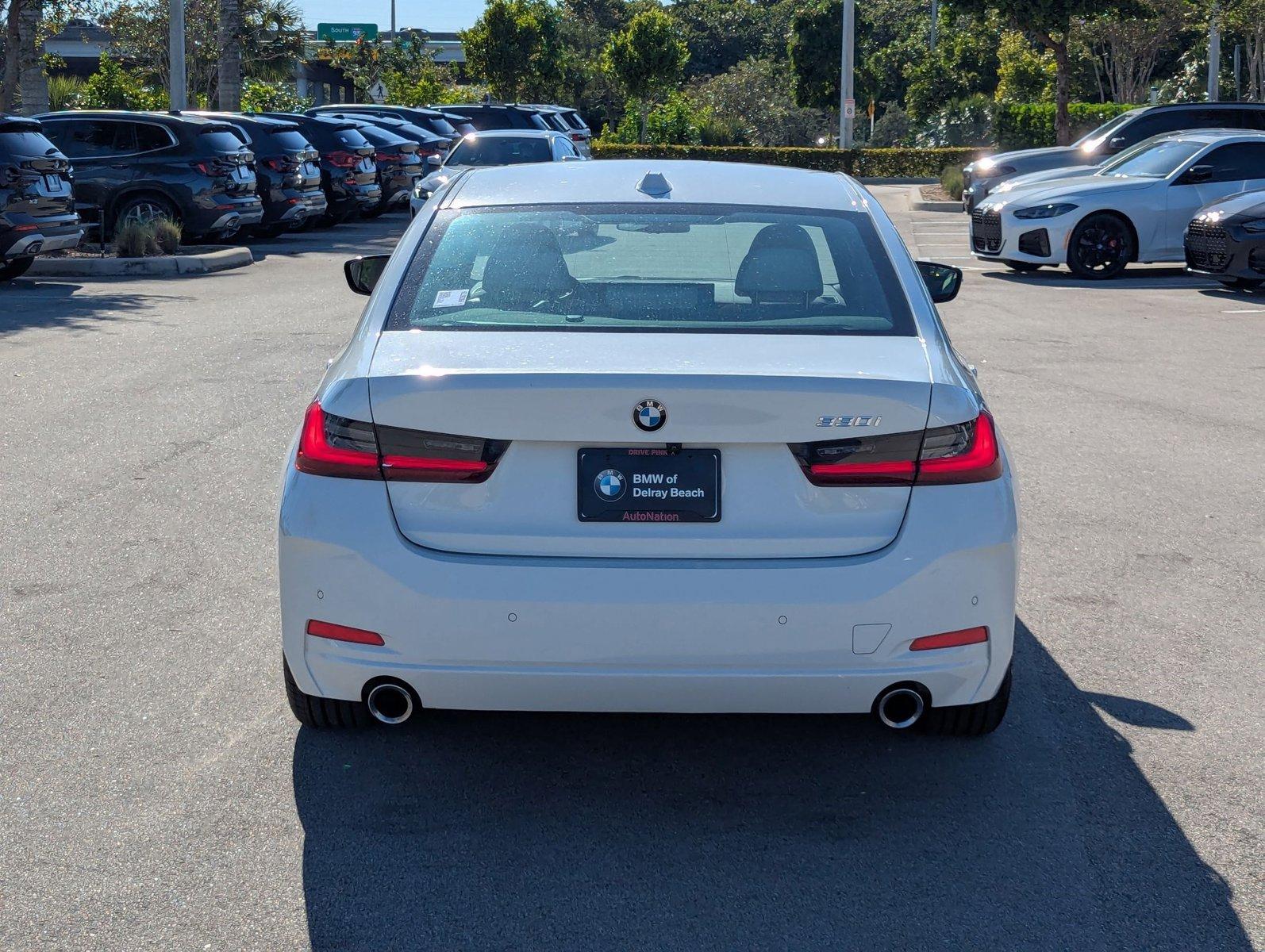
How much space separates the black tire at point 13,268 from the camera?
55.6 feet

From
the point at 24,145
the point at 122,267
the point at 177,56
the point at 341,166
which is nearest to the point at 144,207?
the point at 122,267

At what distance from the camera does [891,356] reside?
4.13m

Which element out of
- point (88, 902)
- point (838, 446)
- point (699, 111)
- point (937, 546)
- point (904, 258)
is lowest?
point (88, 902)

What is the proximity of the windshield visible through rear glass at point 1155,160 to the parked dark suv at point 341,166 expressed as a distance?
11.8m

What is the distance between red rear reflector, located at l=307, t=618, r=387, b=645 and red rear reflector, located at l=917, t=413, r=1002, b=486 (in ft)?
4.58

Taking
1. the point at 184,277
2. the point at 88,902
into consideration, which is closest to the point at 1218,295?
the point at 184,277

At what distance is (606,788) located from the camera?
4.37 meters

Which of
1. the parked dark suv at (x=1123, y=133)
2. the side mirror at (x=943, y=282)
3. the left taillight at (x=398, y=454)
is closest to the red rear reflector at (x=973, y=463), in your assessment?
the left taillight at (x=398, y=454)

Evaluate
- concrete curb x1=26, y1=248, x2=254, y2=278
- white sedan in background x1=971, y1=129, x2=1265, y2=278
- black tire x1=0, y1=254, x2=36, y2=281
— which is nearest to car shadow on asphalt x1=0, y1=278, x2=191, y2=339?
black tire x1=0, y1=254, x2=36, y2=281

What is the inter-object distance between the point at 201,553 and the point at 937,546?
363 cm

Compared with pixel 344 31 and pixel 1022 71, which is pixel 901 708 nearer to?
pixel 1022 71

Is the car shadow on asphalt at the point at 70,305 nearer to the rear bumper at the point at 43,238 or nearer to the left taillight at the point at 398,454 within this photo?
the rear bumper at the point at 43,238

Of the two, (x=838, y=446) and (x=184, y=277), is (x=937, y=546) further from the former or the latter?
(x=184, y=277)

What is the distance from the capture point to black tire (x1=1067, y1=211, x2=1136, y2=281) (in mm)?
18250
